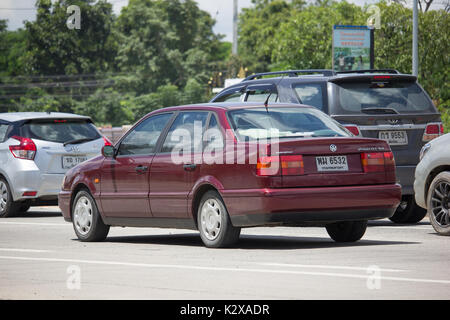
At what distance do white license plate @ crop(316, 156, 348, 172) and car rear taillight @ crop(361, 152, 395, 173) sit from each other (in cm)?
24

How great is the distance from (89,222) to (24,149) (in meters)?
5.60

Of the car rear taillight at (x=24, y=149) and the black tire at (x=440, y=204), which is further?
the car rear taillight at (x=24, y=149)

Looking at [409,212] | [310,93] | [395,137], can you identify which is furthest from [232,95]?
[409,212]

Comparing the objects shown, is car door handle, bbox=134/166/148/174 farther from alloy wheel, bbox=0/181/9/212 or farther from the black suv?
alloy wheel, bbox=0/181/9/212

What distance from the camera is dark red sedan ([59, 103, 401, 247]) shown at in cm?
1012

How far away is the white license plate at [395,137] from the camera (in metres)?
13.6

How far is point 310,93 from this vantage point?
14.0m

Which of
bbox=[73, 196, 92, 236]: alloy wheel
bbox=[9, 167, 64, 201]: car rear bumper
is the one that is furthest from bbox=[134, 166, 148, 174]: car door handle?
bbox=[9, 167, 64, 201]: car rear bumper

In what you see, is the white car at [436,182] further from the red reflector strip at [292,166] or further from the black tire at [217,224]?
the black tire at [217,224]

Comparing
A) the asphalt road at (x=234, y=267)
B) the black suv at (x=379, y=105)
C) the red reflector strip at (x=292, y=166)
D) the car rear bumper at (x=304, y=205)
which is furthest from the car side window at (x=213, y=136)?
the black suv at (x=379, y=105)

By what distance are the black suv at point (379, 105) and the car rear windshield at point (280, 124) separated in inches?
90.9

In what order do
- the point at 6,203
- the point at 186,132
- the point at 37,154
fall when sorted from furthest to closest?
1. the point at 6,203
2. the point at 37,154
3. the point at 186,132

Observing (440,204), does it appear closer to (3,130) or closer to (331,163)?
(331,163)
